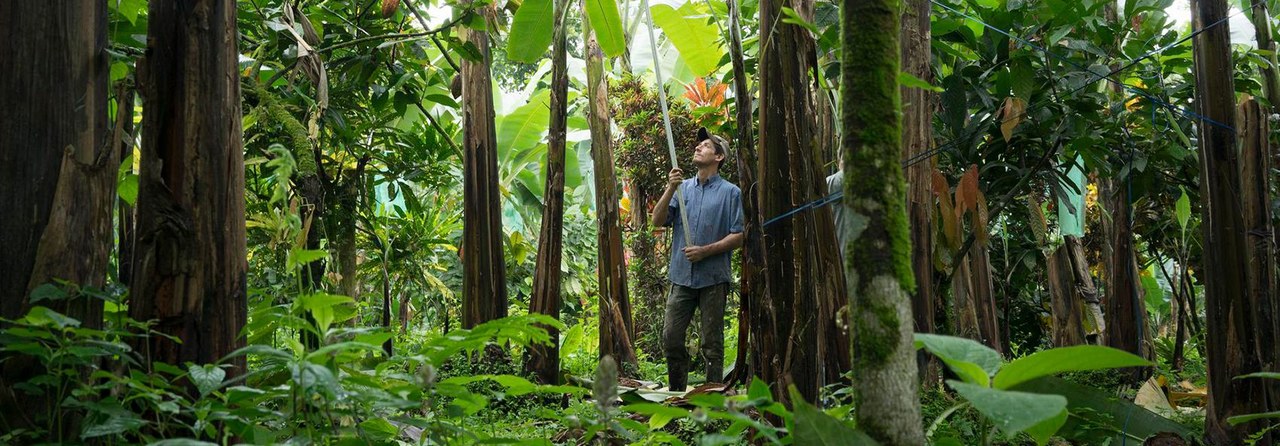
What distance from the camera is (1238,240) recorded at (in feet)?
9.78

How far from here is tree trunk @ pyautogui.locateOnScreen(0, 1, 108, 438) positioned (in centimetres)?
172

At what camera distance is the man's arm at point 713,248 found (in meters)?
5.66

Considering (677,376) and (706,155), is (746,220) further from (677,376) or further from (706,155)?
(706,155)

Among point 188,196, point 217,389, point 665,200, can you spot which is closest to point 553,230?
point 665,200

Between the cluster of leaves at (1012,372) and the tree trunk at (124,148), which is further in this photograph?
the tree trunk at (124,148)

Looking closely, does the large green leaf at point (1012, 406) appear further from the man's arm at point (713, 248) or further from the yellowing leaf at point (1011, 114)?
the man's arm at point (713, 248)

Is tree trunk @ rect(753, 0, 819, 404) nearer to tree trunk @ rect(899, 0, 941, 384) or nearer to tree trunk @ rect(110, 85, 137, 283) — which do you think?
tree trunk @ rect(899, 0, 941, 384)

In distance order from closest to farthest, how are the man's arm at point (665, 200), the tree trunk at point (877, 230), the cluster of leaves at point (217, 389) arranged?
the tree trunk at point (877, 230) < the cluster of leaves at point (217, 389) < the man's arm at point (665, 200)

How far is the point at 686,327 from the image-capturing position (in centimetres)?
580

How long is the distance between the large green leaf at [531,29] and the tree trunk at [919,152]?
2154 mm

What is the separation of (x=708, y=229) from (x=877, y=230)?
15.0ft

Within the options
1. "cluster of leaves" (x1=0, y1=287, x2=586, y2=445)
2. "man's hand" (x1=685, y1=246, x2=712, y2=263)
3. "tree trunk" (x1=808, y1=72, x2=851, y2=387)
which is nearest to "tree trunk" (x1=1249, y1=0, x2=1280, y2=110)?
"tree trunk" (x1=808, y1=72, x2=851, y2=387)

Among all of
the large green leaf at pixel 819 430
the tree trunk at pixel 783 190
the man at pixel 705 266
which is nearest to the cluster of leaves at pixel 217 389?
the large green leaf at pixel 819 430

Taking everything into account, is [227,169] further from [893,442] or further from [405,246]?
[405,246]
